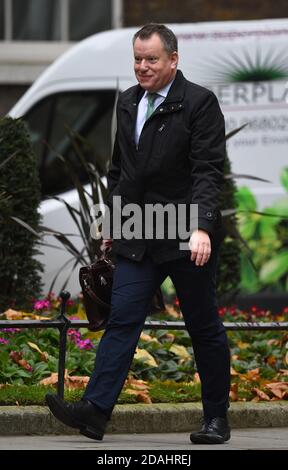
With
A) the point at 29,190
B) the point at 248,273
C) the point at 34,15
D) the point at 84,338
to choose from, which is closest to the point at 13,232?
the point at 29,190

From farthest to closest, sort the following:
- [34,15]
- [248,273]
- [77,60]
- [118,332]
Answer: [34,15]
[77,60]
[248,273]
[118,332]

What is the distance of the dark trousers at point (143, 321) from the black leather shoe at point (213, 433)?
139 mm

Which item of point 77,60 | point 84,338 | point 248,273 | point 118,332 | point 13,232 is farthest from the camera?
point 77,60

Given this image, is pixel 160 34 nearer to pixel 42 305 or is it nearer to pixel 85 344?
pixel 85 344

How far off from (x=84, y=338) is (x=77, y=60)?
476 cm

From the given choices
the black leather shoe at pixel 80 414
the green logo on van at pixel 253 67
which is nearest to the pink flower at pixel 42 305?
the black leather shoe at pixel 80 414

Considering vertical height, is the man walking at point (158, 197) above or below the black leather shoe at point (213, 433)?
above

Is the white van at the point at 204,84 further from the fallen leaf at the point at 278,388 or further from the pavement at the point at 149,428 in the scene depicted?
the pavement at the point at 149,428

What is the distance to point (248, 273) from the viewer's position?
504 inches

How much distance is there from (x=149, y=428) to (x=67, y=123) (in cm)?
589

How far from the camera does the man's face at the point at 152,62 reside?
6.83 metres

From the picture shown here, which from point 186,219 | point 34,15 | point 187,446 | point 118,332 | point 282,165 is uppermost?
point 34,15

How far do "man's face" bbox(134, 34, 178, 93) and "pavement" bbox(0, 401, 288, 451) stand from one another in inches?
64.6

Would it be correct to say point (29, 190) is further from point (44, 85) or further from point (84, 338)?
point (44, 85)
